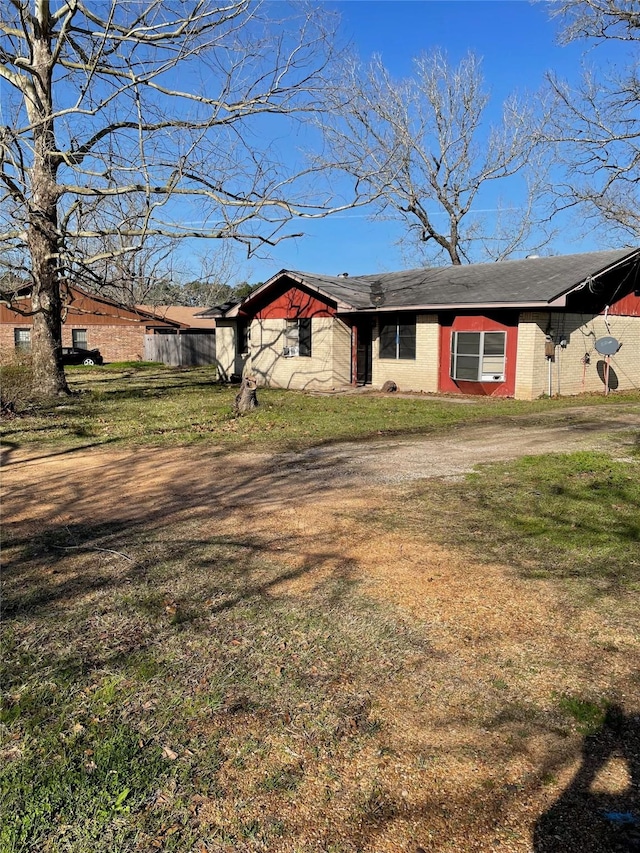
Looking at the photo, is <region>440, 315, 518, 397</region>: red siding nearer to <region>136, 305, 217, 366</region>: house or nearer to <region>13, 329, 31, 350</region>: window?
<region>136, 305, 217, 366</region>: house

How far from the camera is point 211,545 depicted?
5.38 meters

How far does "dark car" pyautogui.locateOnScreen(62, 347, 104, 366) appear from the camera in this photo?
33.8m

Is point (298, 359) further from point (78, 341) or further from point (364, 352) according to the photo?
point (78, 341)

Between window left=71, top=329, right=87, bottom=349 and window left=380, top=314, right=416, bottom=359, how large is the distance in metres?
24.1

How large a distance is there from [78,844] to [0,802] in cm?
44

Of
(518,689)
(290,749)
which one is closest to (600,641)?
(518,689)

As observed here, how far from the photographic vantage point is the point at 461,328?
17594 millimetres

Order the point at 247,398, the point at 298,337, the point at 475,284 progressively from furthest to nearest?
the point at 298,337
the point at 475,284
the point at 247,398

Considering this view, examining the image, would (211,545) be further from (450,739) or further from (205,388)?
(205,388)

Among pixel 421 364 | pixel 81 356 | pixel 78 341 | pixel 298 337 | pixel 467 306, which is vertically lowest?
pixel 421 364

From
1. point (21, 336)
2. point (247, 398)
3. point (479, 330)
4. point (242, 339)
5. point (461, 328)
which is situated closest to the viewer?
point (247, 398)

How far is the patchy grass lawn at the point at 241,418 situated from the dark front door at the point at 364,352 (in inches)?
98.1

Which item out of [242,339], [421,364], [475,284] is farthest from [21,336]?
A: [475,284]

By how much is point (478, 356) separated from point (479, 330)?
28.7 inches
